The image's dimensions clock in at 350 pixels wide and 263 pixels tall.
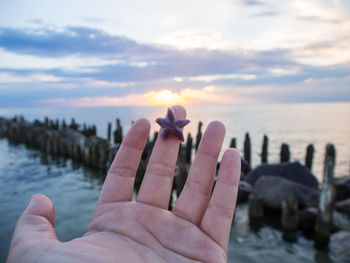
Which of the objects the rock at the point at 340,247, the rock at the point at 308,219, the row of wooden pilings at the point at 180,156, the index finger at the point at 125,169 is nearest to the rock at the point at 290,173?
the row of wooden pilings at the point at 180,156

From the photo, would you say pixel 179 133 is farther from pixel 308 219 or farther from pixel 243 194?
pixel 243 194

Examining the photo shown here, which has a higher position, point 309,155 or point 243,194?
point 309,155

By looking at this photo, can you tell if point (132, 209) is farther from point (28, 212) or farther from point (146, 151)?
point (146, 151)

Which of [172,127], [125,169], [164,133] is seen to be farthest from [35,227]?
[172,127]

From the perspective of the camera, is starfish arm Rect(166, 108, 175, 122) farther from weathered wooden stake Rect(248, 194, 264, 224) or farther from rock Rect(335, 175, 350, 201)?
rock Rect(335, 175, 350, 201)

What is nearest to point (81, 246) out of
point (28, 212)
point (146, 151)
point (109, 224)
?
point (109, 224)

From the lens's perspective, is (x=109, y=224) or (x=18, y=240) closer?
(x=18, y=240)
